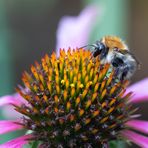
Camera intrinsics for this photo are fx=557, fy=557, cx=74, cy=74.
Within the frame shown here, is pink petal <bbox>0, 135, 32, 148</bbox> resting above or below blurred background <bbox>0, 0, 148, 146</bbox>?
below

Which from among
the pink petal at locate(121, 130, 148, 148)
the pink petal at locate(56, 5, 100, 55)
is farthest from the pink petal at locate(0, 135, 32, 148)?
the pink petal at locate(56, 5, 100, 55)

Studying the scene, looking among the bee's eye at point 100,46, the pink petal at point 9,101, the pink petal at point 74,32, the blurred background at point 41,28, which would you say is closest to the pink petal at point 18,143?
the pink petal at point 9,101

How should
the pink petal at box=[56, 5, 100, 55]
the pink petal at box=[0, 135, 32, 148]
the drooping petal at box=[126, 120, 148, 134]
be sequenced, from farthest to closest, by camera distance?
the pink petal at box=[56, 5, 100, 55] → the drooping petal at box=[126, 120, 148, 134] → the pink petal at box=[0, 135, 32, 148]

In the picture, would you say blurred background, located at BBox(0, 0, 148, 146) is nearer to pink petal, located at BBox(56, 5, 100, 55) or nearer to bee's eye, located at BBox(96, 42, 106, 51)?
pink petal, located at BBox(56, 5, 100, 55)

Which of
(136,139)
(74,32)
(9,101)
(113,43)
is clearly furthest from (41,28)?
(136,139)

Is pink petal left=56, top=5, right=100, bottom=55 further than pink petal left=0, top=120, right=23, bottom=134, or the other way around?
pink petal left=56, top=5, right=100, bottom=55

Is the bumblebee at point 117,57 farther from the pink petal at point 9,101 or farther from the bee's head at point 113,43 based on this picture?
the pink petal at point 9,101

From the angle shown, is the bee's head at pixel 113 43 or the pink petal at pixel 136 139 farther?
the bee's head at pixel 113 43
